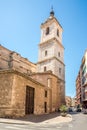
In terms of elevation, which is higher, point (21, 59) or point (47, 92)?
point (21, 59)

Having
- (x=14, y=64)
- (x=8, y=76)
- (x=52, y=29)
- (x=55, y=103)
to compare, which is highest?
(x=52, y=29)

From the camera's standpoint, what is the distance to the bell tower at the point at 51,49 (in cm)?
4203

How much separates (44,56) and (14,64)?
8.11 meters

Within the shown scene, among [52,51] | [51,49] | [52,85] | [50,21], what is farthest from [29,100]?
[50,21]

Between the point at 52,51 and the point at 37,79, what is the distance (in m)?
9.17

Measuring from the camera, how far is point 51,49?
4316cm

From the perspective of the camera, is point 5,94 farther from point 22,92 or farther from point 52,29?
point 52,29

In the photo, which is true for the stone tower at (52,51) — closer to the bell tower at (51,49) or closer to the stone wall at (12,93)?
the bell tower at (51,49)

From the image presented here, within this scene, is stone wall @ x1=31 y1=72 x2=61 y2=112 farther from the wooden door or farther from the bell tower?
the wooden door

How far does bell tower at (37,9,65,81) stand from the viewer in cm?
4203

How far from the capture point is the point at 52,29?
149 ft

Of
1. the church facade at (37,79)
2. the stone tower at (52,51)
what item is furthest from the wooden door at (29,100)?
the stone tower at (52,51)

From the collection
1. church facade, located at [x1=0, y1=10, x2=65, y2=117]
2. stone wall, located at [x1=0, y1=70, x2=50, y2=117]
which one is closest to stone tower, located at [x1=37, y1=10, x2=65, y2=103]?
church facade, located at [x1=0, y1=10, x2=65, y2=117]

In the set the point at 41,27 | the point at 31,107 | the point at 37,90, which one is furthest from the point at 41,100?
the point at 41,27
